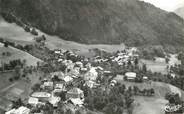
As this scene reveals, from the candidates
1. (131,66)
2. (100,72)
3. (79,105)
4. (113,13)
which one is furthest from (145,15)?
(79,105)

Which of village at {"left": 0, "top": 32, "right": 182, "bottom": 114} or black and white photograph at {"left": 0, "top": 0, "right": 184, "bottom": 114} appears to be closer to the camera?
village at {"left": 0, "top": 32, "right": 182, "bottom": 114}

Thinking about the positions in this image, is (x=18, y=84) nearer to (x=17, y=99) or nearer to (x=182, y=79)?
(x=17, y=99)

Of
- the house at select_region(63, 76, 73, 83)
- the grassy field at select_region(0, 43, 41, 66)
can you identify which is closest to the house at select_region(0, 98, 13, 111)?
the house at select_region(63, 76, 73, 83)

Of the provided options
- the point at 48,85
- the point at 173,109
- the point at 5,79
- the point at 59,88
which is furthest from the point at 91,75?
the point at 173,109

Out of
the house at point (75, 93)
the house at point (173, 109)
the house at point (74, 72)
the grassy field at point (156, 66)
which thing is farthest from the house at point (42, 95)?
the grassy field at point (156, 66)

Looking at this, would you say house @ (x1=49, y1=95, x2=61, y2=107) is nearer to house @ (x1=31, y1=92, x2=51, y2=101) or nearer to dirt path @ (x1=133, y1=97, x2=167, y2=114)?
house @ (x1=31, y1=92, x2=51, y2=101)

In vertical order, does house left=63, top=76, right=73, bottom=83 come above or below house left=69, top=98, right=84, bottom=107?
above

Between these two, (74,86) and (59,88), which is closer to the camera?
(59,88)

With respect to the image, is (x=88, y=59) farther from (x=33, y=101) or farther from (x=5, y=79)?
(x=33, y=101)
